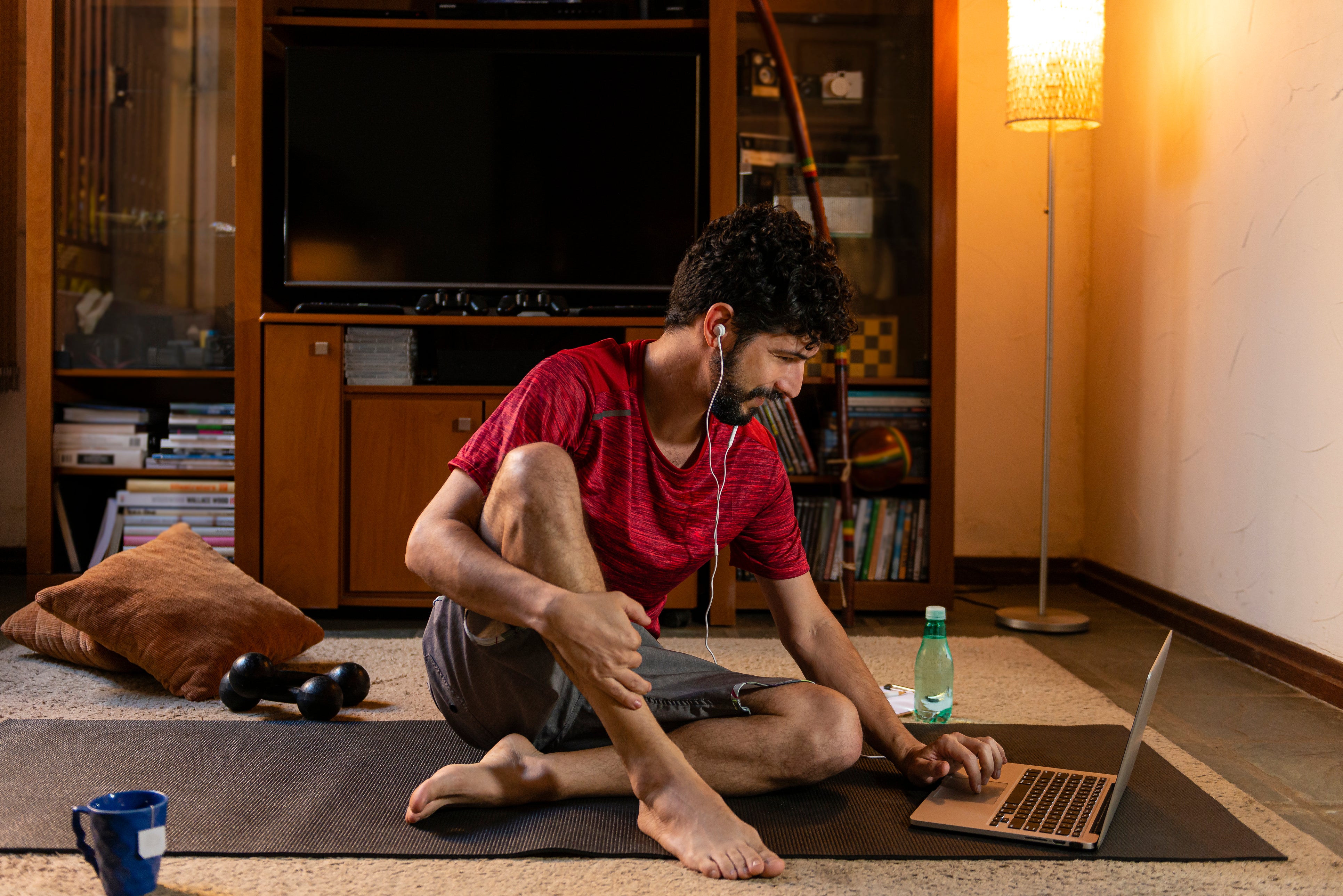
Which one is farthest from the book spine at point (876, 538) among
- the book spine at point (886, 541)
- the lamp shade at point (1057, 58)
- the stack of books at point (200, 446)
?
the stack of books at point (200, 446)

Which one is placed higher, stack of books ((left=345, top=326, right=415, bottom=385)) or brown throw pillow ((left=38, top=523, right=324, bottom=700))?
stack of books ((left=345, top=326, right=415, bottom=385))

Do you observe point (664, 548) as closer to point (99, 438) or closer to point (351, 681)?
point (351, 681)

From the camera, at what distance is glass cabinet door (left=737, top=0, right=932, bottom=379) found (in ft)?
9.88

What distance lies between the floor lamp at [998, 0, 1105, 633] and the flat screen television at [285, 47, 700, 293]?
850 millimetres

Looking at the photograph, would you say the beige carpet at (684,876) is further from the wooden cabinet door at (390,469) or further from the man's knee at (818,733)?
the wooden cabinet door at (390,469)

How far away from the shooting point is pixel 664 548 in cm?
147

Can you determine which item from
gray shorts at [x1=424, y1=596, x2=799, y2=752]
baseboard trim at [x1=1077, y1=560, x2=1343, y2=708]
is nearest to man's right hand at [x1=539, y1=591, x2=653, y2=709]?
gray shorts at [x1=424, y1=596, x2=799, y2=752]

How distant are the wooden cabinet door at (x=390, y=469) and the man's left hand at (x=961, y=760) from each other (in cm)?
165

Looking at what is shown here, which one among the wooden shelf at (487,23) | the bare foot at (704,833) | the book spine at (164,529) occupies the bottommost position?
the bare foot at (704,833)

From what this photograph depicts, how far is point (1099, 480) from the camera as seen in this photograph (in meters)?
3.38

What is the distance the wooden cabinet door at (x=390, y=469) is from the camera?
279 centimetres

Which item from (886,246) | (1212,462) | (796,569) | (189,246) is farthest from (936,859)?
(189,246)

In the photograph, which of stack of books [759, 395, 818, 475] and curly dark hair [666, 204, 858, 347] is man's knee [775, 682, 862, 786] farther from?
stack of books [759, 395, 818, 475]

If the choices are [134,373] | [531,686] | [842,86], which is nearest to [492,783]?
[531,686]
